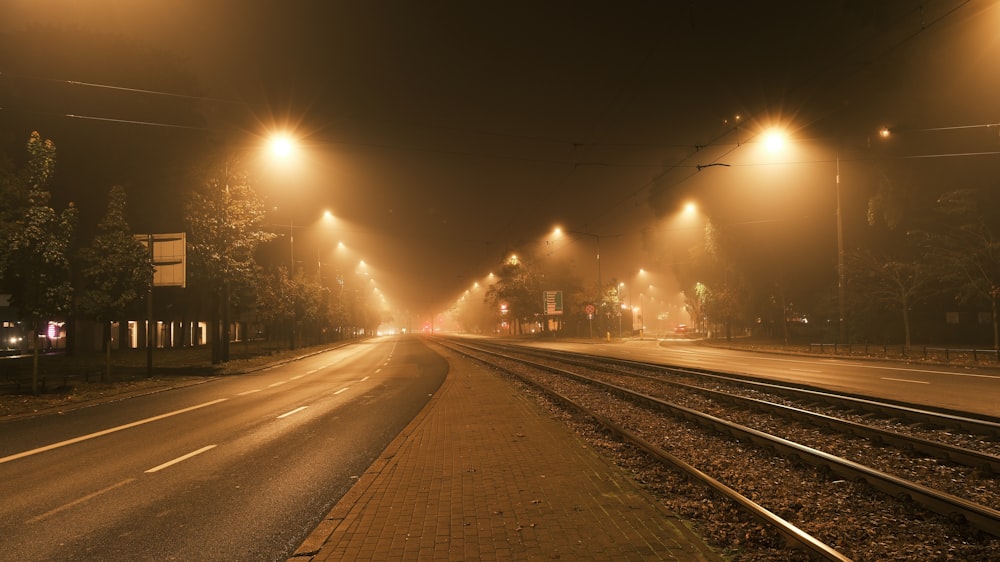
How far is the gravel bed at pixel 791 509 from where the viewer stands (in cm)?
500

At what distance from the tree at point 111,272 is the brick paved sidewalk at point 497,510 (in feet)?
56.4

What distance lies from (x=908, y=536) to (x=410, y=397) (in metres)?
13.9

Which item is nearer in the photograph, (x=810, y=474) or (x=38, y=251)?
(x=810, y=474)

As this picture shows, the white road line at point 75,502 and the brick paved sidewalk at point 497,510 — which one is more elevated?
the brick paved sidewalk at point 497,510

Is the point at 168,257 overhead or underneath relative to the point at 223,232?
underneath

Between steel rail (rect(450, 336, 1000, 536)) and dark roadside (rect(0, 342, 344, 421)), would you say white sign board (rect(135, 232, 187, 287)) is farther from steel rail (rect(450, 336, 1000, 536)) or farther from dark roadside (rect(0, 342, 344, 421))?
steel rail (rect(450, 336, 1000, 536))

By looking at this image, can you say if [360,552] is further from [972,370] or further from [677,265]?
[677,265]

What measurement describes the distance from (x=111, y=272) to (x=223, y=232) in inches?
359

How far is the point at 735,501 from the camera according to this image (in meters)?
6.05

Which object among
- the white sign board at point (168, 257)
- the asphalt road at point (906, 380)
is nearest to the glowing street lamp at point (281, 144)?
the white sign board at point (168, 257)

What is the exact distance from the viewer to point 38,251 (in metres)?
17.7

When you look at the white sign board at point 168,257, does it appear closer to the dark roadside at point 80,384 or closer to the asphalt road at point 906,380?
the dark roadside at point 80,384

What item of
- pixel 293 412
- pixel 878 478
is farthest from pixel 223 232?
pixel 878 478

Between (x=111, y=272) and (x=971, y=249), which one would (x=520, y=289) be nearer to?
(x=971, y=249)
